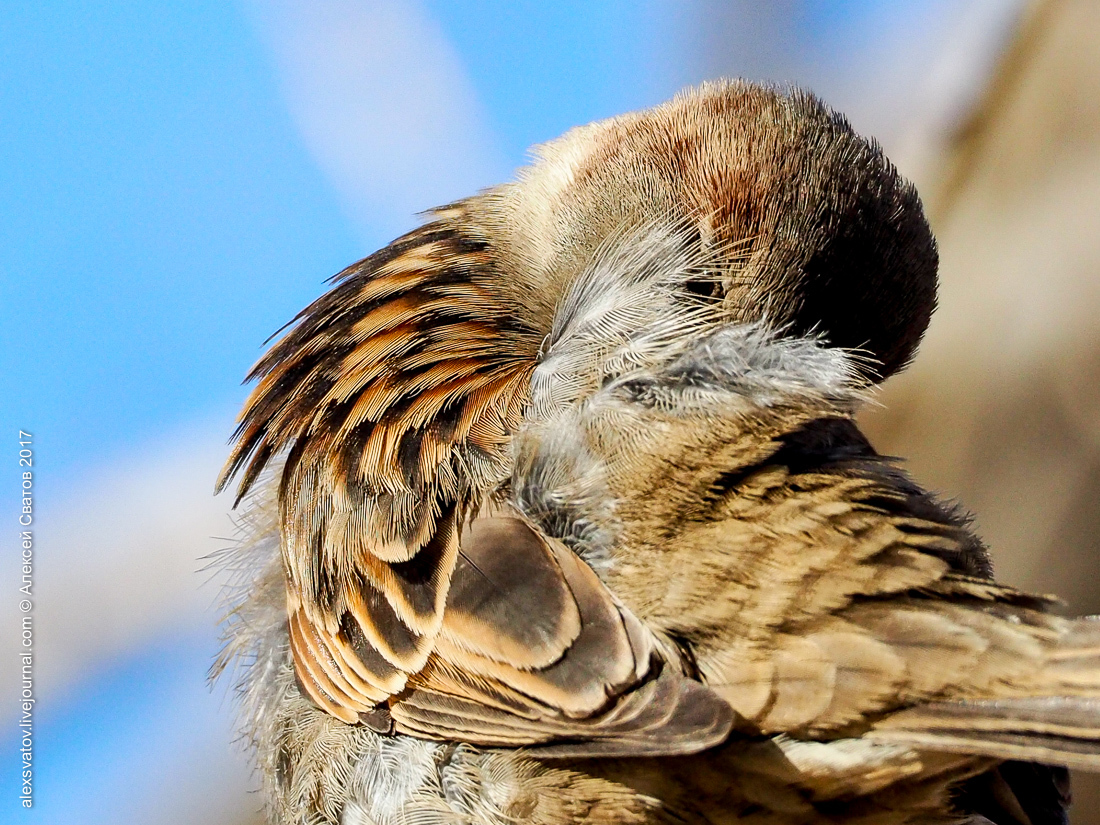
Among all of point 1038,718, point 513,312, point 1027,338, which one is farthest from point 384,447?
point 1027,338

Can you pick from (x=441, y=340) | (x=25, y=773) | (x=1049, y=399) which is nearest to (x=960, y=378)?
(x=1049, y=399)

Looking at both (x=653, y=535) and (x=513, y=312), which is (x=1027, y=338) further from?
(x=653, y=535)

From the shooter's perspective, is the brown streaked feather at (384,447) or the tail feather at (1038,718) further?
the brown streaked feather at (384,447)

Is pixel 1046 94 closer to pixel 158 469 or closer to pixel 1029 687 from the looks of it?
pixel 1029 687

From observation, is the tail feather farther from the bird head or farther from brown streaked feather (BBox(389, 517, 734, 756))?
the bird head

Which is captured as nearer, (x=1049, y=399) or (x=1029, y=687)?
(x=1029, y=687)

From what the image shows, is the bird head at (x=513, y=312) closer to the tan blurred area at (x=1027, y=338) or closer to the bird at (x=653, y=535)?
the bird at (x=653, y=535)

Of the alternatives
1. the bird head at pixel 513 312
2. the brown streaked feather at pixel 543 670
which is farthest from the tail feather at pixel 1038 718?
the bird head at pixel 513 312

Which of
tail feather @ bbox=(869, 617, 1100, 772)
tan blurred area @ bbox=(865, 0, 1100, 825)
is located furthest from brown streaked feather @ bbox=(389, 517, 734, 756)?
tan blurred area @ bbox=(865, 0, 1100, 825)
